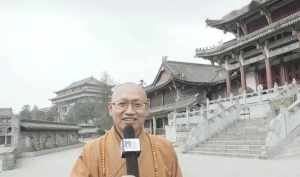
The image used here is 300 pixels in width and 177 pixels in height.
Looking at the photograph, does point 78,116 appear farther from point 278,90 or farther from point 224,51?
point 278,90

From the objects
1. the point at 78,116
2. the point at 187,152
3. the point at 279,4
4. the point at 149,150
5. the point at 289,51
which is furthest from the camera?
the point at 78,116

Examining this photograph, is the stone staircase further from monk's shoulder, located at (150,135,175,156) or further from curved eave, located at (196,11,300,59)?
monk's shoulder, located at (150,135,175,156)

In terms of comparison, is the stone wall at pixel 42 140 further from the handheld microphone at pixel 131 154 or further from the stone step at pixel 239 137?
the handheld microphone at pixel 131 154

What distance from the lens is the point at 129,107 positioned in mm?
1852

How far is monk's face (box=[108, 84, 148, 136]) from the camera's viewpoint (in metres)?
1.84

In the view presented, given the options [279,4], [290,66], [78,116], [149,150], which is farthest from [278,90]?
[78,116]

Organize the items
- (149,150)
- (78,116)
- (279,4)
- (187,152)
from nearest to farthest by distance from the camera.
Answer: (149,150) → (187,152) → (279,4) → (78,116)

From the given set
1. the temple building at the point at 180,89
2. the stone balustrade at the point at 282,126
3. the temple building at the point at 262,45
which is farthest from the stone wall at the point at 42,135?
the stone balustrade at the point at 282,126

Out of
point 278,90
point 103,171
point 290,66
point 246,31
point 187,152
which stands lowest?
point 187,152

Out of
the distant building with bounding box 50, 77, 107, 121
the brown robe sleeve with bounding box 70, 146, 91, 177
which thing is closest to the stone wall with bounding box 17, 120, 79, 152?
the brown robe sleeve with bounding box 70, 146, 91, 177

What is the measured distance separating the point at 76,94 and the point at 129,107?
A: 6876 cm

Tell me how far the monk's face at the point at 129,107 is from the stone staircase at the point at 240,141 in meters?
10.6

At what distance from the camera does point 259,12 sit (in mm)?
23250

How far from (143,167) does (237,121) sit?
16.2 m
